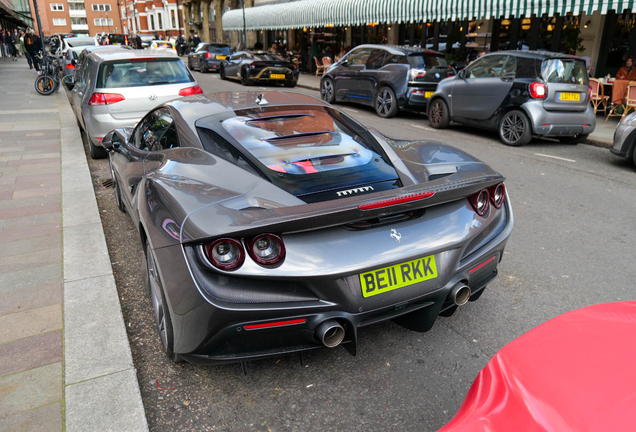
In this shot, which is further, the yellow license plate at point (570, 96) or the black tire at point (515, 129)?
the black tire at point (515, 129)

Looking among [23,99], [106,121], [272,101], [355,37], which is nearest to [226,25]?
[355,37]

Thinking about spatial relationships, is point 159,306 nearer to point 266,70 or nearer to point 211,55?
point 266,70

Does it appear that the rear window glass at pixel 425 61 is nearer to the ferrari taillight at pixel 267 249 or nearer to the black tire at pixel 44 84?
the ferrari taillight at pixel 267 249

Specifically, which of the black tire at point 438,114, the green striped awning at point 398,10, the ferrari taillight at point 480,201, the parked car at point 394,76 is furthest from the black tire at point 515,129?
Result: the ferrari taillight at point 480,201

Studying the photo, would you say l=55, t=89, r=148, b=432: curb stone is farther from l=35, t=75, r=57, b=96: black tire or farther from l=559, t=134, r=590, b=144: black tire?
l=35, t=75, r=57, b=96: black tire

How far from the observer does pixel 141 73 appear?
765 cm

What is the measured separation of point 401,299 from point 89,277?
8.07 ft

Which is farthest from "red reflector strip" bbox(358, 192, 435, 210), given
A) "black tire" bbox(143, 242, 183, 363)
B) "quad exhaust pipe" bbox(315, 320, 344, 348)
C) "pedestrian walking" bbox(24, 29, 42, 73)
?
"pedestrian walking" bbox(24, 29, 42, 73)

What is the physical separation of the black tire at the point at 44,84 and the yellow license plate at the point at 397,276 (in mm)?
16763

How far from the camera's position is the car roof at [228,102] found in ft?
11.2

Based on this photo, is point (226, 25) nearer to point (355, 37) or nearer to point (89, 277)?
point (355, 37)

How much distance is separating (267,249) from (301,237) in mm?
167

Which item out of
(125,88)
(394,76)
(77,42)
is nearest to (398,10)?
(394,76)

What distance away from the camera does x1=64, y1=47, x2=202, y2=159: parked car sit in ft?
23.9
